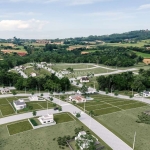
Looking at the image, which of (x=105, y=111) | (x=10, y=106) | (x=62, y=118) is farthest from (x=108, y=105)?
(x=10, y=106)

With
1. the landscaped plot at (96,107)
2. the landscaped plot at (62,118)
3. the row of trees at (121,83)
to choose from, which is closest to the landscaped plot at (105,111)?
the landscaped plot at (96,107)

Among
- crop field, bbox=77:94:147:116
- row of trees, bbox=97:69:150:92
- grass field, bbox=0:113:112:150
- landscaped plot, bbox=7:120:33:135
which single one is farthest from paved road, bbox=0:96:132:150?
row of trees, bbox=97:69:150:92

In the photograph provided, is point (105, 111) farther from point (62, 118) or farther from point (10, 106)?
point (10, 106)

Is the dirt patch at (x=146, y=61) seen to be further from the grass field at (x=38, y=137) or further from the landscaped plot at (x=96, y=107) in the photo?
the grass field at (x=38, y=137)

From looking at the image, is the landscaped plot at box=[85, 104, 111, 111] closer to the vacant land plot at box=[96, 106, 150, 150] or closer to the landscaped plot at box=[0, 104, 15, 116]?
the vacant land plot at box=[96, 106, 150, 150]

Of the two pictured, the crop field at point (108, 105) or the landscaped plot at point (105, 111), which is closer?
the landscaped plot at point (105, 111)

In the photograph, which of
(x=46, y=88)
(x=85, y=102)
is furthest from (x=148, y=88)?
(x=46, y=88)

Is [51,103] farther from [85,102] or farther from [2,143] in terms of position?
[2,143]
